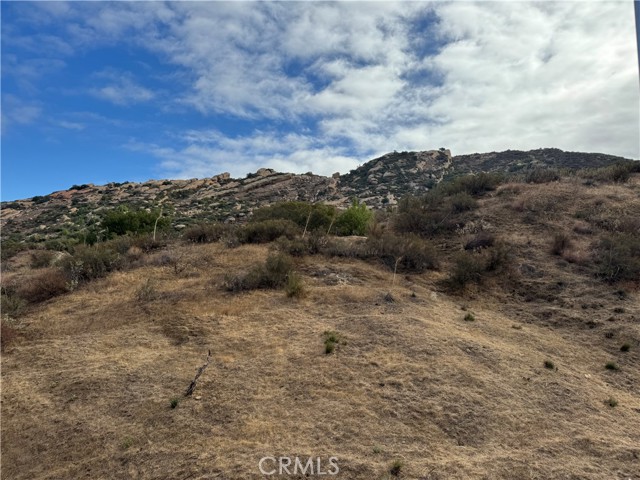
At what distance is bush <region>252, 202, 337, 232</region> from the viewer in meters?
23.5

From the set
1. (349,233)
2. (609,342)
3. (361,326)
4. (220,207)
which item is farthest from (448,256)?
(220,207)

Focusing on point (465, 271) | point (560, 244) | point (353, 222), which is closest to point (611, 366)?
point (465, 271)

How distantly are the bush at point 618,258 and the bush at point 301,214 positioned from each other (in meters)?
12.4

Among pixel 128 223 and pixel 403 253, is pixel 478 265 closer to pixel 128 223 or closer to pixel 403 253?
pixel 403 253

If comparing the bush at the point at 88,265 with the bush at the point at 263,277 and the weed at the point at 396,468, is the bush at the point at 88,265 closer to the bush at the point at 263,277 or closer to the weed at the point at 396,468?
the bush at the point at 263,277

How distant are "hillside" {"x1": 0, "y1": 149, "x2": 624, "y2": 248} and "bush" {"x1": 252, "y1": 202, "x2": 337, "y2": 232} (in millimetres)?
15307

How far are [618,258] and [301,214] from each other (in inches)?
592

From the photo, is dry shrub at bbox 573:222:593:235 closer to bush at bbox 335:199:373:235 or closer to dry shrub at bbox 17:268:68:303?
bush at bbox 335:199:373:235

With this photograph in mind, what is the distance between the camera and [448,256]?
18641mm

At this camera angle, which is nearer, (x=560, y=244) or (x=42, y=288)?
(x=42, y=288)

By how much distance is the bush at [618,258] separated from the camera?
15172mm

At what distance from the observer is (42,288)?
14.1 meters

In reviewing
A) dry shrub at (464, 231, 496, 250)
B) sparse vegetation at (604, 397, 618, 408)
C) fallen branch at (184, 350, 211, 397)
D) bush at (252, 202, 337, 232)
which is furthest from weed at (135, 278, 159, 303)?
dry shrub at (464, 231, 496, 250)

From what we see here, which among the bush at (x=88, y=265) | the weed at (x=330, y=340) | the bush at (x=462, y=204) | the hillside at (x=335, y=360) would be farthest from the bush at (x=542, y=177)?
the bush at (x=88, y=265)
